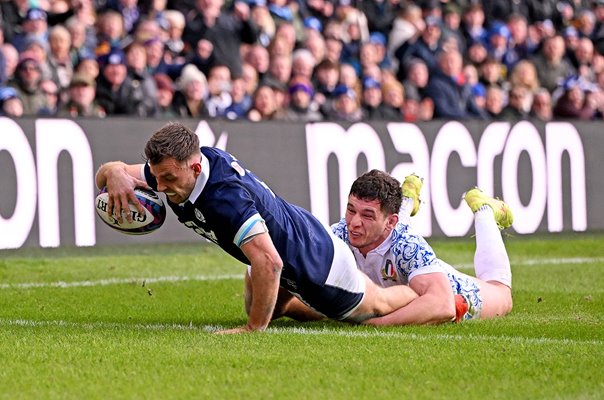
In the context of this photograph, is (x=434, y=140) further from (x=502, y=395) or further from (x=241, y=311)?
(x=502, y=395)

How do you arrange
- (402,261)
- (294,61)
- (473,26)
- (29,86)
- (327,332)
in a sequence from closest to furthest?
1. (327,332)
2. (402,261)
3. (29,86)
4. (294,61)
5. (473,26)

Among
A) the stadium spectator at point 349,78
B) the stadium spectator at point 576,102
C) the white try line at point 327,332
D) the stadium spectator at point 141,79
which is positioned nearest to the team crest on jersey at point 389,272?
the white try line at point 327,332

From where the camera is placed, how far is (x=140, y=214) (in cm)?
797

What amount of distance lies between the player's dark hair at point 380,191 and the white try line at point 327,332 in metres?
0.86

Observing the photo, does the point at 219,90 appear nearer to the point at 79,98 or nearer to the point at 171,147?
the point at 79,98

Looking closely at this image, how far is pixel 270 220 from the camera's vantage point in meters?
7.79

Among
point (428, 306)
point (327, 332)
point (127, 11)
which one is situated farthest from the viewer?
point (127, 11)

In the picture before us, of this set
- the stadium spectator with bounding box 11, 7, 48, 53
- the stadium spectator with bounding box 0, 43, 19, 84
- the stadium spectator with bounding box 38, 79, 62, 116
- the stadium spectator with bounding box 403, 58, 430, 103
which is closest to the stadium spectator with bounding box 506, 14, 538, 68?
the stadium spectator with bounding box 403, 58, 430, 103

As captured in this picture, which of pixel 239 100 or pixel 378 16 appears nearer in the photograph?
pixel 239 100

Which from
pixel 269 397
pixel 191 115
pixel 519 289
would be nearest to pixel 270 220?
pixel 269 397

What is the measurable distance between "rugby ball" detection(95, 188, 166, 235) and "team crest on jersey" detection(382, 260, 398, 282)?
1.72m

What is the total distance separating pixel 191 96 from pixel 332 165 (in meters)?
1.99

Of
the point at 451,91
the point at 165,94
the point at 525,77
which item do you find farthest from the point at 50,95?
the point at 525,77

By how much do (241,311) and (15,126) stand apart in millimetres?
4422
